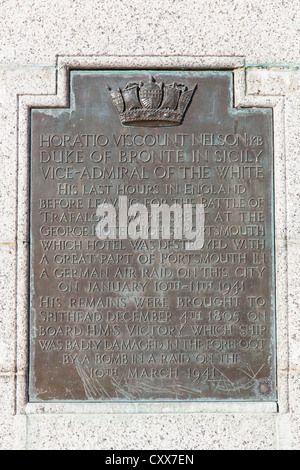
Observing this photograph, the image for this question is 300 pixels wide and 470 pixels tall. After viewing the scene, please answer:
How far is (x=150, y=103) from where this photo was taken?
4824 mm

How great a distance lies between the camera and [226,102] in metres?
4.88

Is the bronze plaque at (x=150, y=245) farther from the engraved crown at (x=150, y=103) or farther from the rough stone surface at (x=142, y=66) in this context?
the rough stone surface at (x=142, y=66)

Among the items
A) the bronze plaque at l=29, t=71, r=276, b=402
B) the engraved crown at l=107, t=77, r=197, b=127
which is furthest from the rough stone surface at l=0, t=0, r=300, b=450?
the engraved crown at l=107, t=77, r=197, b=127

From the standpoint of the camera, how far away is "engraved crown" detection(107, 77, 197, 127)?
190 inches

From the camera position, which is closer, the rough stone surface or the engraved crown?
the rough stone surface

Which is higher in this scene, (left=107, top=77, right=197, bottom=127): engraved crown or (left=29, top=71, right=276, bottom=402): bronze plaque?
(left=107, top=77, right=197, bottom=127): engraved crown

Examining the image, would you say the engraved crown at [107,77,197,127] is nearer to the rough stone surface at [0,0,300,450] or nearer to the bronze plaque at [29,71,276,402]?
the bronze plaque at [29,71,276,402]

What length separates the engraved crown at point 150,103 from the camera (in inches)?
190

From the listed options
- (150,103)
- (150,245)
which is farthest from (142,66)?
(150,245)

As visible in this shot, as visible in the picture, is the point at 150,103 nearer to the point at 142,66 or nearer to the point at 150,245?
the point at 142,66

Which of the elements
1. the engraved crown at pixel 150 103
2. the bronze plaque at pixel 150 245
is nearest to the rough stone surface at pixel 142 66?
the bronze plaque at pixel 150 245

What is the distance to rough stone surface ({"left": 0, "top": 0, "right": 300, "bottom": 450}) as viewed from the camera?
4.70 meters

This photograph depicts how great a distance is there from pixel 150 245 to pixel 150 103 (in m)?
1.20

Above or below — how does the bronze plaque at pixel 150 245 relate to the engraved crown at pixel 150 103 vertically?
below
